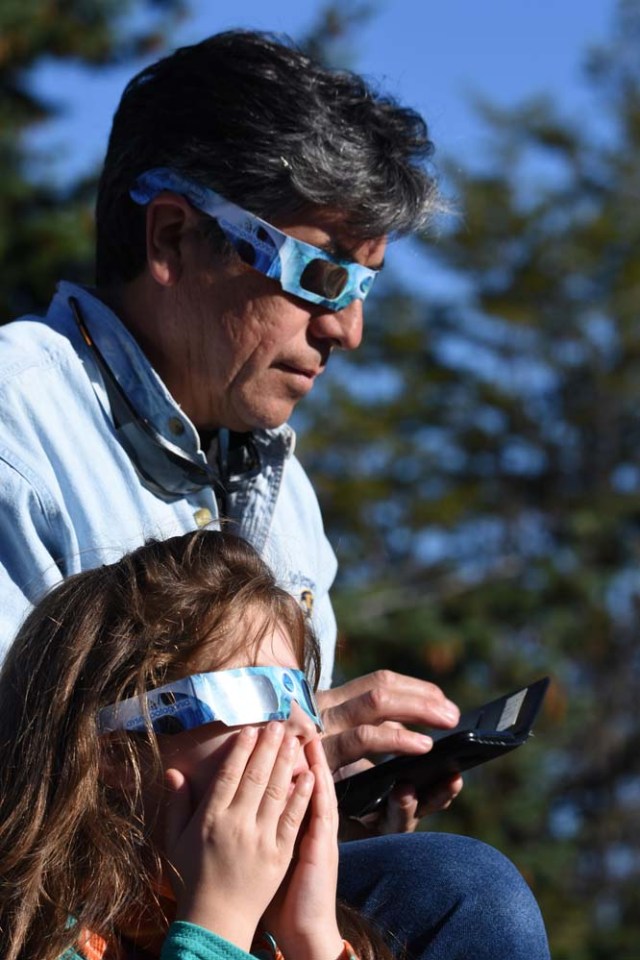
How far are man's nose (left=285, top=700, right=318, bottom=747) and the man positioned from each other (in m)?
0.46

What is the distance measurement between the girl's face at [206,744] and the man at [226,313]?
475 mm

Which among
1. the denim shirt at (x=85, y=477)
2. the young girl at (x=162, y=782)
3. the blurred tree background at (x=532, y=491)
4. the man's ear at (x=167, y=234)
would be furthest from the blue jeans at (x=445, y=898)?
the blurred tree background at (x=532, y=491)

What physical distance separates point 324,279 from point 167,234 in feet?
1.09

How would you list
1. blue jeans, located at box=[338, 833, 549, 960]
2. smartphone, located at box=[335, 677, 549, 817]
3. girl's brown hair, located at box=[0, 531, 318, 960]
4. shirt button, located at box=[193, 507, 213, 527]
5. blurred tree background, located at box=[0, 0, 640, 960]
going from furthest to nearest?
blurred tree background, located at box=[0, 0, 640, 960], shirt button, located at box=[193, 507, 213, 527], smartphone, located at box=[335, 677, 549, 817], blue jeans, located at box=[338, 833, 549, 960], girl's brown hair, located at box=[0, 531, 318, 960]

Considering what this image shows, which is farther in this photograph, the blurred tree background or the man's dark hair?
the blurred tree background

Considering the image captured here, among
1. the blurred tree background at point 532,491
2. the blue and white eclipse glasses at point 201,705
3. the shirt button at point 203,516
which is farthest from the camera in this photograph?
the blurred tree background at point 532,491

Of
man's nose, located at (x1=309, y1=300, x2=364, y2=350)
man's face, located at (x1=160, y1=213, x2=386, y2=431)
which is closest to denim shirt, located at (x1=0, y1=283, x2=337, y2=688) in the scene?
man's face, located at (x1=160, y1=213, x2=386, y2=431)

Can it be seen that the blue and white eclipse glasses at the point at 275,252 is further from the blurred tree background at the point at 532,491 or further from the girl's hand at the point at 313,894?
the blurred tree background at the point at 532,491

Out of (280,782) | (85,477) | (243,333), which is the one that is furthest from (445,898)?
(243,333)

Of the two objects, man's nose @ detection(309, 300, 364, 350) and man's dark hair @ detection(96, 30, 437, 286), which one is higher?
man's dark hair @ detection(96, 30, 437, 286)

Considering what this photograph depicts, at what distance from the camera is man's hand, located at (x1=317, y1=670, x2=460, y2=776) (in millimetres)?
2574

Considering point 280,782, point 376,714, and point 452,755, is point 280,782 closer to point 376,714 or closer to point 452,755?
point 452,755

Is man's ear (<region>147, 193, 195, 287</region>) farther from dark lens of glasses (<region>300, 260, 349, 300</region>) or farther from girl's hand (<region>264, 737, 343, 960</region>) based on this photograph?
girl's hand (<region>264, 737, 343, 960</region>)

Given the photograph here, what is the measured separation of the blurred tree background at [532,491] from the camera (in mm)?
10258
